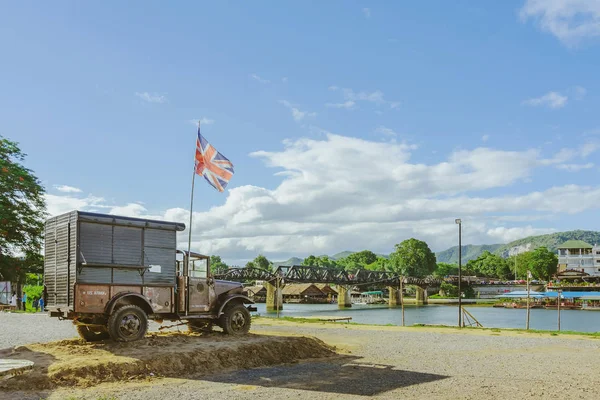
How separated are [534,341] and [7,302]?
5172 cm

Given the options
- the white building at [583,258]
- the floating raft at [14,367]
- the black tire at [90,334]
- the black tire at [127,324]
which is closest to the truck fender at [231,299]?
the black tire at [127,324]

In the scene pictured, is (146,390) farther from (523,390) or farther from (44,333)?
(44,333)

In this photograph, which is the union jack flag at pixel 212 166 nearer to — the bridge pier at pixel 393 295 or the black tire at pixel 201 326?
the black tire at pixel 201 326

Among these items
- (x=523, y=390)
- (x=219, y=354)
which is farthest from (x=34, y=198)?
(x=523, y=390)

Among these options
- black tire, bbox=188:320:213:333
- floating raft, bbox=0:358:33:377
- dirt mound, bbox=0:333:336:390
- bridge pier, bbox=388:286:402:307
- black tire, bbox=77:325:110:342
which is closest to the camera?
floating raft, bbox=0:358:33:377

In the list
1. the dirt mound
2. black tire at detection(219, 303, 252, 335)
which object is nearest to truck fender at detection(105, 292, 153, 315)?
the dirt mound

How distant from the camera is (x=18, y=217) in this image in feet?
148

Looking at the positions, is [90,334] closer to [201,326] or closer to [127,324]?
[127,324]

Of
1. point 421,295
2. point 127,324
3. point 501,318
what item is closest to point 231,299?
point 127,324

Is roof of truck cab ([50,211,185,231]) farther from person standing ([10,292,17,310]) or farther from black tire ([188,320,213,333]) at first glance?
person standing ([10,292,17,310])

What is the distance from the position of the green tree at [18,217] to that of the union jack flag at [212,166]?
2749 centimetres

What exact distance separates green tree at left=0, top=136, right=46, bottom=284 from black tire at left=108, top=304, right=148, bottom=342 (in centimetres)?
3039

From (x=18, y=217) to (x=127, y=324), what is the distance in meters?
32.4

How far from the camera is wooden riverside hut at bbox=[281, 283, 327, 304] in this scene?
167375 mm
